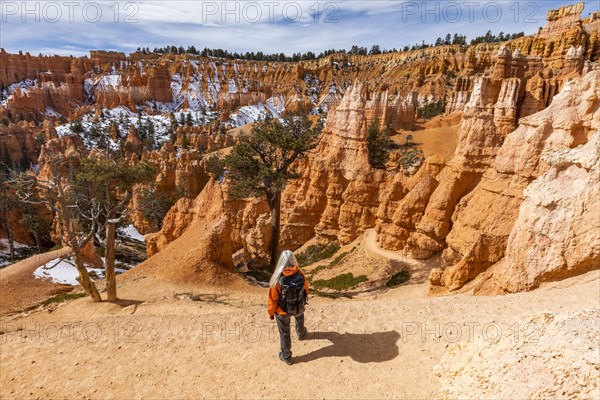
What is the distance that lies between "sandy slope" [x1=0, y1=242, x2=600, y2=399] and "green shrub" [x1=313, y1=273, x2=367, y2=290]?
9172 millimetres

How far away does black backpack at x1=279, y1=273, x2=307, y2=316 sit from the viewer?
5738 millimetres

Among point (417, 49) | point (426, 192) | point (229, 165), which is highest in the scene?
point (417, 49)

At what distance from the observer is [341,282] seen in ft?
58.1

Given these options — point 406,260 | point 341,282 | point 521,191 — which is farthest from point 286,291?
point 406,260

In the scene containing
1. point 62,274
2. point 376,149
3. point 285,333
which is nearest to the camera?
point 285,333

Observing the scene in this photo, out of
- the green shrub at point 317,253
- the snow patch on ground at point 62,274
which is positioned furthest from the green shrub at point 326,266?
the snow patch on ground at point 62,274

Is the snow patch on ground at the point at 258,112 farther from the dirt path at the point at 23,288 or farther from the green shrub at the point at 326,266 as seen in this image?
the dirt path at the point at 23,288

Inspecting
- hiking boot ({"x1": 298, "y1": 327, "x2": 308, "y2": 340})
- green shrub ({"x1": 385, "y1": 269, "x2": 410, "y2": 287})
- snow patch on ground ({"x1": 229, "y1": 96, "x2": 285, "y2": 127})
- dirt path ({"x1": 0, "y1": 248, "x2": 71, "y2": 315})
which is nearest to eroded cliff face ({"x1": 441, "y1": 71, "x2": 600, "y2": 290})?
green shrub ({"x1": 385, "y1": 269, "x2": 410, "y2": 287})

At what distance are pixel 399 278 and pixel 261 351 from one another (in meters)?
11.3

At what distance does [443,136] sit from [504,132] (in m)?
11.2

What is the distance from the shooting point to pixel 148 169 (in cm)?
1509

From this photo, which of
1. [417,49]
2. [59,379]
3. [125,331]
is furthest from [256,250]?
[417,49]

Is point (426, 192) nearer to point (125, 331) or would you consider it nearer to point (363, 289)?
point (363, 289)

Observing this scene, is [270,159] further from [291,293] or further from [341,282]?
[291,293]
